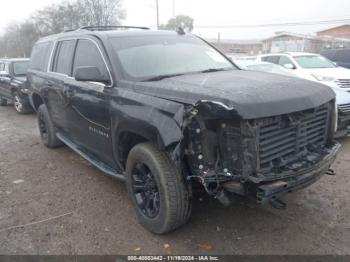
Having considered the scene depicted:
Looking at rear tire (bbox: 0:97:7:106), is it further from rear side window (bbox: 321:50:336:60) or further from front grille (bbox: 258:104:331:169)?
rear side window (bbox: 321:50:336:60)

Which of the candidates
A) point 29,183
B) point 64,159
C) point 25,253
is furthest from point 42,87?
point 25,253

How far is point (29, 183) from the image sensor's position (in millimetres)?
4848

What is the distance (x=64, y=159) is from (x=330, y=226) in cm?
432

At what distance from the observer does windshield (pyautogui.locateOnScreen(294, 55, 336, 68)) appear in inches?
373

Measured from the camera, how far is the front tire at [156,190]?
300 centimetres

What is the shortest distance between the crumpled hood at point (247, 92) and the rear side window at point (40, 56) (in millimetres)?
3122

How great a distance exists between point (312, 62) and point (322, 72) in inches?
43.5

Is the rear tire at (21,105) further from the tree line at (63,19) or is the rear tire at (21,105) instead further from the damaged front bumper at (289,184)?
the tree line at (63,19)

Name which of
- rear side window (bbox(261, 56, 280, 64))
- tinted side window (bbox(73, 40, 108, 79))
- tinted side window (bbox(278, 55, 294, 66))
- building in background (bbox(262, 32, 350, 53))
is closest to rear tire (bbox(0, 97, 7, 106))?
tinted side window (bbox(73, 40, 108, 79))

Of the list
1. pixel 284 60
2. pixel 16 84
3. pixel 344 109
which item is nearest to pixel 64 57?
pixel 344 109

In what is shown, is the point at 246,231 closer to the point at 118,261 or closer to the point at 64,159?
the point at 118,261

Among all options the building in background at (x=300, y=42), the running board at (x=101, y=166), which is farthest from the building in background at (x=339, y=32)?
the running board at (x=101, y=166)

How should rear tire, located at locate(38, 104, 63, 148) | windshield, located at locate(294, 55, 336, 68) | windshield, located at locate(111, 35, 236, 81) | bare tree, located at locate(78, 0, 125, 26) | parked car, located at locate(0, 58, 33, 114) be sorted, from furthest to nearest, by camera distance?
bare tree, located at locate(78, 0, 125, 26) < parked car, located at locate(0, 58, 33, 114) < windshield, located at locate(294, 55, 336, 68) < rear tire, located at locate(38, 104, 63, 148) < windshield, located at locate(111, 35, 236, 81)

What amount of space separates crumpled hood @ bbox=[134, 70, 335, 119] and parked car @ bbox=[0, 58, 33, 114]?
7.60m
